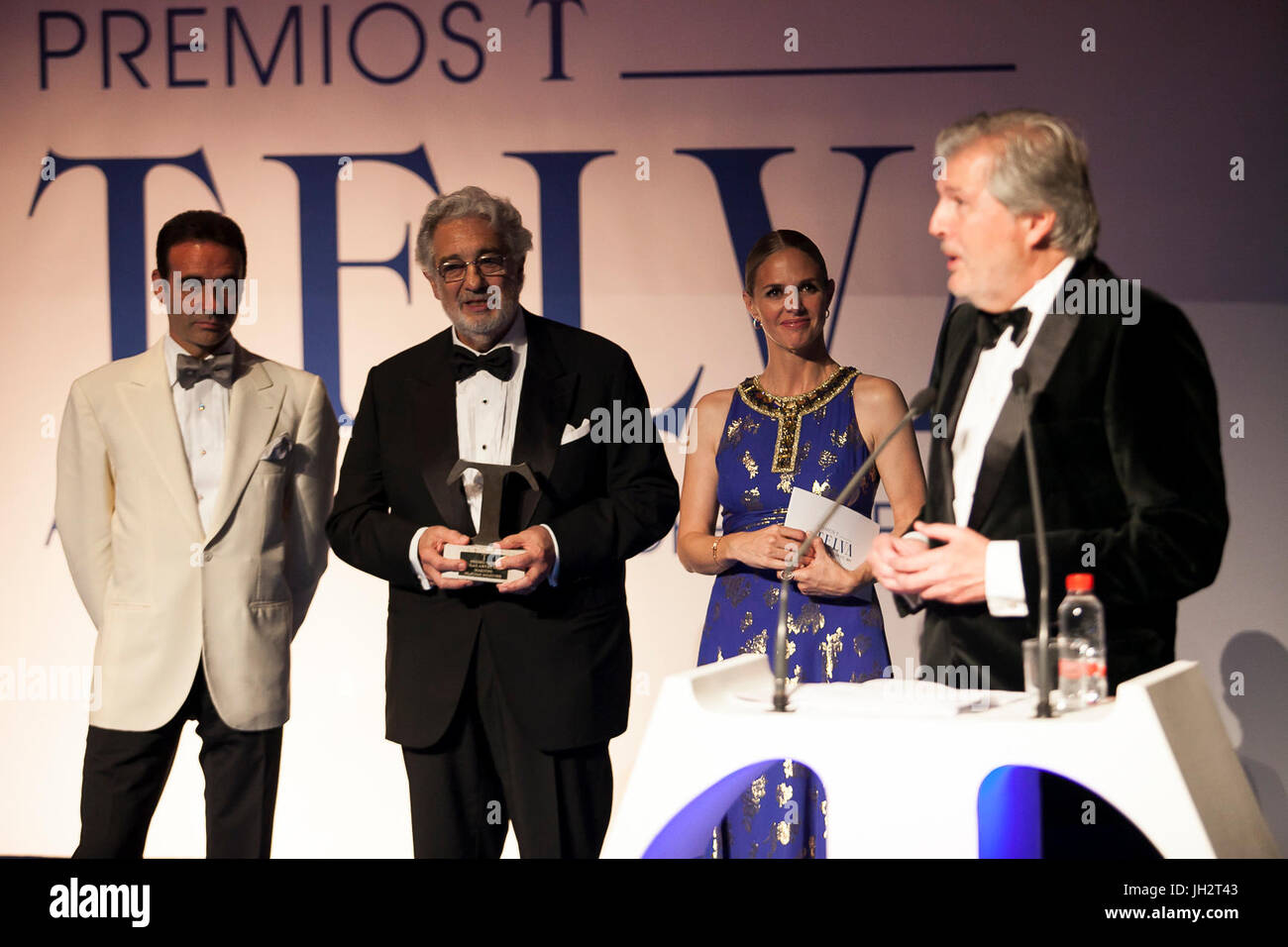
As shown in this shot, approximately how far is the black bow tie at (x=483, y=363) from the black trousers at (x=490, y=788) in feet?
2.12

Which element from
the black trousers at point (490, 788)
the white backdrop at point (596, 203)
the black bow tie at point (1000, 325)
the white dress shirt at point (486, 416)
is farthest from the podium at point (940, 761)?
the white backdrop at point (596, 203)

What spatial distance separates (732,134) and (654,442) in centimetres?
158

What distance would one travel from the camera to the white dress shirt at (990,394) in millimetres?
2391

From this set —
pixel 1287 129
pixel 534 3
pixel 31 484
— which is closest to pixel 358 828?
pixel 31 484

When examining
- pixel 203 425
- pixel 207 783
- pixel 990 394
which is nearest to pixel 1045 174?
pixel 990 394

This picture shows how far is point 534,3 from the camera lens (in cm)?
438

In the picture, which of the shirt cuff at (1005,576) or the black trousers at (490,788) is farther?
the black trousers at (490,788)

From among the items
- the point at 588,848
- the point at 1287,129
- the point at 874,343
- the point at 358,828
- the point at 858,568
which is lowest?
the point at 358,828

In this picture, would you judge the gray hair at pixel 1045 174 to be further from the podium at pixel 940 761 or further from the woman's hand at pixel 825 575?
the woman's hand at pixel 825 575

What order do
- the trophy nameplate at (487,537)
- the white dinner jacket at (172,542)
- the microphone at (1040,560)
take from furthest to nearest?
the white dinner jacket at (172,542)
the trophy nameplate at (487,537)
the microphone at (1040,560)

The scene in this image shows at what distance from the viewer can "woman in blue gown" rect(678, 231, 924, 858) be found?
3248 mm

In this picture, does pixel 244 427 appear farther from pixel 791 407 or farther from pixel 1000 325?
pixel 1000 325

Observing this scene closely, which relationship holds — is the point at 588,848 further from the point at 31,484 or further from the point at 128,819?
the point at 31,484

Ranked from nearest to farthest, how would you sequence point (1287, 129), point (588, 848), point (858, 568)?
point (588, 848), point (858, 568), point (1287, 129)
